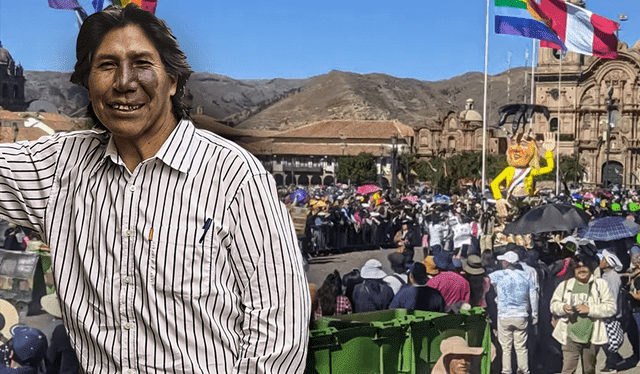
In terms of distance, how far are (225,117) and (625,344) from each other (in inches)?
287

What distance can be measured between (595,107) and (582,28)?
18.0 m

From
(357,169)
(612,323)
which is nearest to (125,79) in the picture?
(612,323)

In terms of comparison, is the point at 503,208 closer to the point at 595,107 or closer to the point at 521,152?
the point at 521,152

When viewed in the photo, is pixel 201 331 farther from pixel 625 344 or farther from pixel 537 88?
pixel 537 88

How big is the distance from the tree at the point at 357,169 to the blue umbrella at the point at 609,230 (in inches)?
708

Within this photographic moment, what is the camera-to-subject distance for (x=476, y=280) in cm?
768

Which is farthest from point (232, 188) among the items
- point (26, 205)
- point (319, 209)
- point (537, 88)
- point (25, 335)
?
point (537, 88)

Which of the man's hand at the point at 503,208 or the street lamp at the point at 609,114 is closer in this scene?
the man's hand at the point at 503,208

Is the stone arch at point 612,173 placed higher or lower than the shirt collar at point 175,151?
higher

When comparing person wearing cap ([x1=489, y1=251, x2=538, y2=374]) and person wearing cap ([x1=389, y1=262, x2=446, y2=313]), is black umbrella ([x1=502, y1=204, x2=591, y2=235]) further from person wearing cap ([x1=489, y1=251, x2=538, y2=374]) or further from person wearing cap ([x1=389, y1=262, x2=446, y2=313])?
person wearing cap ([x1=389, y1=262, x2=446, y2=313])

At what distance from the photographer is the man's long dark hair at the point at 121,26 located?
60.0 inches

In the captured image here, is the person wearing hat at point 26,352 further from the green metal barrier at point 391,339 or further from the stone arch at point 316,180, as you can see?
the stone arch at point 316,180

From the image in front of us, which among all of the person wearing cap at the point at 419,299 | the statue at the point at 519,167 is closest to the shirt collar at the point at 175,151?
the person wearing cap at the point at 419,299

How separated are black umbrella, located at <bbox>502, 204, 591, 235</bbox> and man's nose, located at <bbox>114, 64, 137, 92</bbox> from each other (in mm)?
9402
